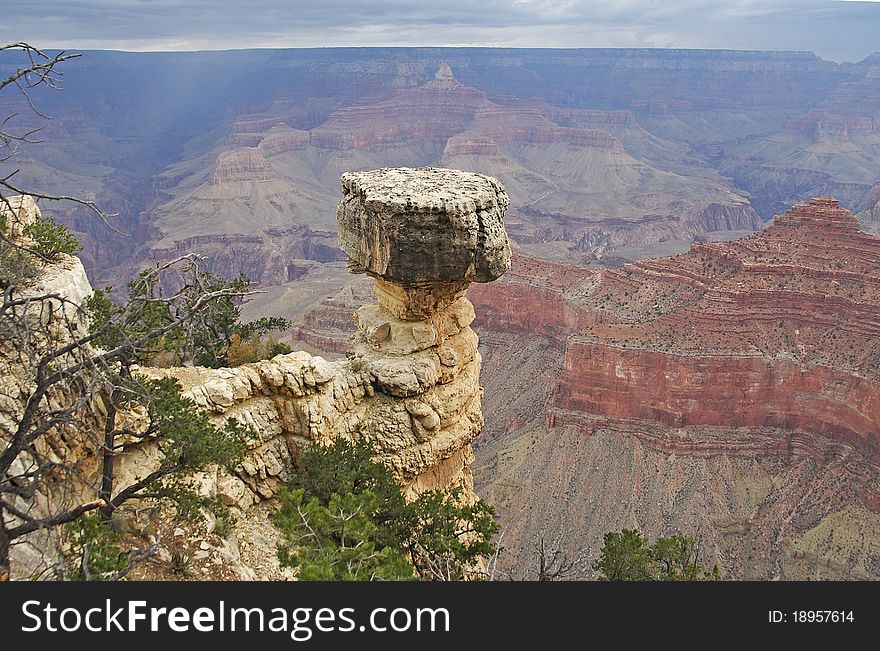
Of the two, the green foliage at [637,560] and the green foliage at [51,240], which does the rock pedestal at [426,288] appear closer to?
the green foliage at [637,560]

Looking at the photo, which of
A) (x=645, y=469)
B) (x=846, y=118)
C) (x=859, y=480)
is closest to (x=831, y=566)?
(x=859, y=480)

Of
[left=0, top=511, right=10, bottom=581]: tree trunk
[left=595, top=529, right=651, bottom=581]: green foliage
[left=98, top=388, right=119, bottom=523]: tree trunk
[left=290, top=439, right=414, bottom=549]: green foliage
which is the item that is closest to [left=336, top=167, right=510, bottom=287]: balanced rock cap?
[left=290, top=439, right=414, bottom=549]: green foliage

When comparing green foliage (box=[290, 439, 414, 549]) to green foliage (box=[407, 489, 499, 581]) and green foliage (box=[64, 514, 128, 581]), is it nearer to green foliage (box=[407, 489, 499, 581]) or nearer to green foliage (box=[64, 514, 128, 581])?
green foliage (box=[407, 489, 499, 581])

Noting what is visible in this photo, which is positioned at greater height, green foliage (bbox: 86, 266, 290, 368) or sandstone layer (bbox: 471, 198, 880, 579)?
green foliage (bbox: 86, 266, 290, 368)

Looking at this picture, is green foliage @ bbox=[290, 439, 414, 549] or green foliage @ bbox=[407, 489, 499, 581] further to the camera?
green foliage @ bbox=[407, 489, 499, 581]

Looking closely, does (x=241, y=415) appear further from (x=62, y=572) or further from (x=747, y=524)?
(x=747, y=524)

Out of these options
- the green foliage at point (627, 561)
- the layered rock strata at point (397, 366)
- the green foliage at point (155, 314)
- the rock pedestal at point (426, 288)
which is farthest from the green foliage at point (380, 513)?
the green foliage at point (627, 561)

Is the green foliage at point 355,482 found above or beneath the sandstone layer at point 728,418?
above
